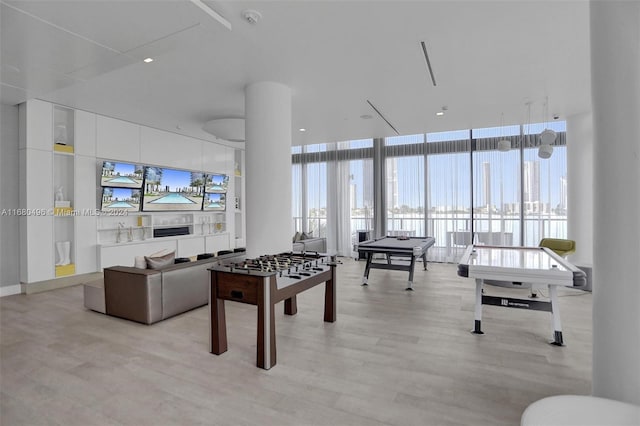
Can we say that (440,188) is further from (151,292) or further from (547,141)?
(151,292)

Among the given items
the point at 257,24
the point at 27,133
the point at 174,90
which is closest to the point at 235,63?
the point at 257,24

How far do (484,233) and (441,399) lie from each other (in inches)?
257

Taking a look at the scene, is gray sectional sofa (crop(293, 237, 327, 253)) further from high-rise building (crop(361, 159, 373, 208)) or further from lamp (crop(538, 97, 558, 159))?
lamp (crop(538, 97, 558, 159))

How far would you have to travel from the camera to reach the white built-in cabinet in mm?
5184

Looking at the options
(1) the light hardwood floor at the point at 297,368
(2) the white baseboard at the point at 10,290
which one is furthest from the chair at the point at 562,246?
(2) the white baseboard at the point at 10,290

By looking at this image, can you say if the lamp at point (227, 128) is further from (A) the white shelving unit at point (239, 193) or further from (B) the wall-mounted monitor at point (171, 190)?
(A) the white shelving unit at point (239, 193)

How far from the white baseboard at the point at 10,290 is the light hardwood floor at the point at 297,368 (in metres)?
0.96

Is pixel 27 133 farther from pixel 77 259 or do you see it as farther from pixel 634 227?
pixel 634 227

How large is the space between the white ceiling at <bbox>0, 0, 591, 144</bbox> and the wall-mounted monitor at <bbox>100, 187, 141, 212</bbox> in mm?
1466

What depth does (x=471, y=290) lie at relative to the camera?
5.26 metres

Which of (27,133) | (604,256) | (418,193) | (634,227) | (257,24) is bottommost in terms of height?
(604,256)

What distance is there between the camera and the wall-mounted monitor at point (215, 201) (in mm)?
8375

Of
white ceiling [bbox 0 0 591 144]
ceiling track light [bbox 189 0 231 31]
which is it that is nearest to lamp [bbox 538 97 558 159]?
white ceiling [bbox 0 0 591 144]

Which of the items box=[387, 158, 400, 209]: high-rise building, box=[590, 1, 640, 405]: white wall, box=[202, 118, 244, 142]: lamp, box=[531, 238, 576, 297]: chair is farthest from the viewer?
box=[387, 158, 400, 209]: high-rise building
